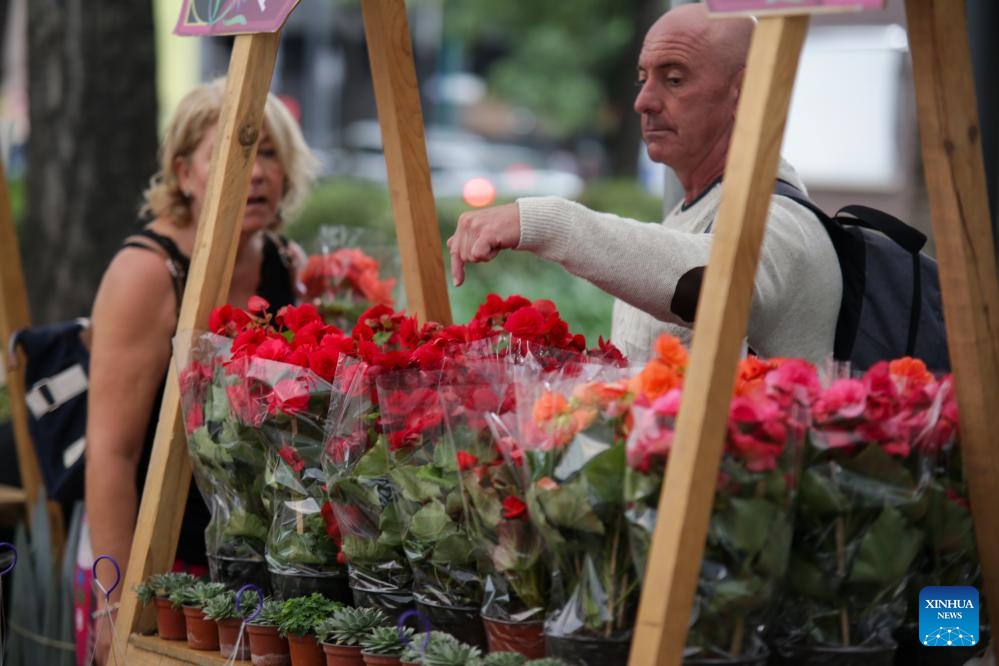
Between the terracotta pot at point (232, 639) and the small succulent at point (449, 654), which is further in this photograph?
the terracotta pot at point (232, 639)

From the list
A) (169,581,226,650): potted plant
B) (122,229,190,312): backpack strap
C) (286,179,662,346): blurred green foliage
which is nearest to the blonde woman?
(122,229,190,312): backpack strap

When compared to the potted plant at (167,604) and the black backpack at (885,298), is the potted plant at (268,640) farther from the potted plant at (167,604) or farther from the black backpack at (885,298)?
the black backpack at (885,298)

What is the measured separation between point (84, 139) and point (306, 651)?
3.46 meters

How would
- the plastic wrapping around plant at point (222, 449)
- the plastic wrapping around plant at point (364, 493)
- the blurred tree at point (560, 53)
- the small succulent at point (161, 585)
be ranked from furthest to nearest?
1. the blurred tree at point (560, 53)
2. the small succulent at point (161, 585)
3. the plastic wrapping around plant at point (222, 449)
4. the plastic wrapping around plant at point (364, 493)

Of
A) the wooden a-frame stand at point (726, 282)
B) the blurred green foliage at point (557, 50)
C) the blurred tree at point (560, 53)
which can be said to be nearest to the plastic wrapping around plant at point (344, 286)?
the wooden a-frame stand at point (726, 282)

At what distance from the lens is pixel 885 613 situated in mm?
1902

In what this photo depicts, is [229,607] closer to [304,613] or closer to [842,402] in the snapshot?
[304,613]

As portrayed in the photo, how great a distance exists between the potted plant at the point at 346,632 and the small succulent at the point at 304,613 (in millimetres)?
47

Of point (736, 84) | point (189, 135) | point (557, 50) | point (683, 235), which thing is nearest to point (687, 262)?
point (683, 235)

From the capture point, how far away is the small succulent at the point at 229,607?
2352mm

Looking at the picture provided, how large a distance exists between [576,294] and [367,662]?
6.12 m

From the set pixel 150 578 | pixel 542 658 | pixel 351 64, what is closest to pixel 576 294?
pixel 150 578

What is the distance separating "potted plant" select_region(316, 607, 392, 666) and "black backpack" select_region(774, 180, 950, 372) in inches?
37.5

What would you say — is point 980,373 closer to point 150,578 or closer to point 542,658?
point 542,658
